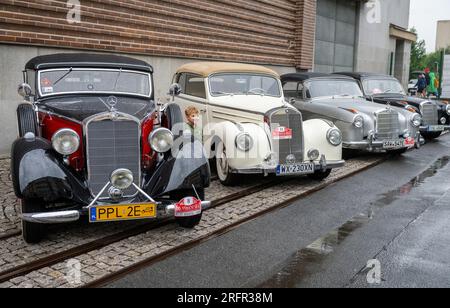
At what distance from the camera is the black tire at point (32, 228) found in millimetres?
4016

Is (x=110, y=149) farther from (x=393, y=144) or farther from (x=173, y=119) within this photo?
(x=393, y=144)

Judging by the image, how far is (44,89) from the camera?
5.14 metres

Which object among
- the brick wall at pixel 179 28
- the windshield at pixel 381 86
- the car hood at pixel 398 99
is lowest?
the car hood at pixel 398 99

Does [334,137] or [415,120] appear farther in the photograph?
[415,120]

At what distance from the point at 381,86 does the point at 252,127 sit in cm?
626

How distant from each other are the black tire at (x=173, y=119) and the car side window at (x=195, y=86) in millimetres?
1960

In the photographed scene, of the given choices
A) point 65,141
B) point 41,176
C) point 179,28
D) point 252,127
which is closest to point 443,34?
point 179,28

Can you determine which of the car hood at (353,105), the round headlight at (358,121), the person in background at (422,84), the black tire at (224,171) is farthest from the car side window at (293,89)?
the person in background at (422,84)

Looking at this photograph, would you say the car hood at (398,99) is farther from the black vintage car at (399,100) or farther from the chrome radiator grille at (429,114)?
the chrome radiator grille at (429,114)

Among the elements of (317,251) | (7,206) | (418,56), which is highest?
(418,56)

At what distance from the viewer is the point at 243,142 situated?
6.23 m

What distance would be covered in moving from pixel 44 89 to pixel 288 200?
3.32 m

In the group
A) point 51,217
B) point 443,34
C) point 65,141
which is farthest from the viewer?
point 443,34

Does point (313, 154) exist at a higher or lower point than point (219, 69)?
lower
